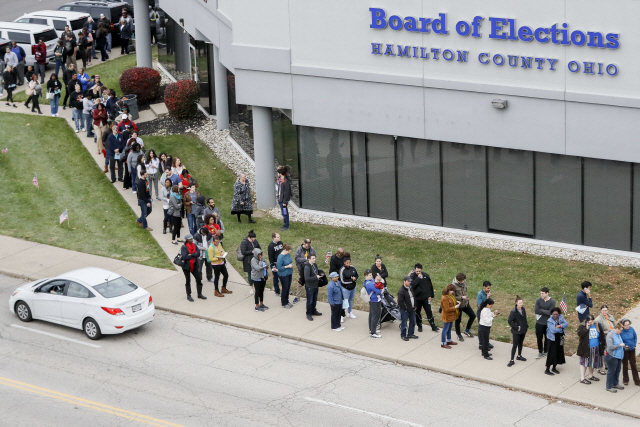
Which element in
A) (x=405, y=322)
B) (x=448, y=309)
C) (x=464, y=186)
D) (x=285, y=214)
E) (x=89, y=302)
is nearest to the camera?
(x=448, y=309)

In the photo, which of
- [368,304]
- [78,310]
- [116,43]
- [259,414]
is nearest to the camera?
[259,414]

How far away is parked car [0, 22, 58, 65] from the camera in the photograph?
143ft

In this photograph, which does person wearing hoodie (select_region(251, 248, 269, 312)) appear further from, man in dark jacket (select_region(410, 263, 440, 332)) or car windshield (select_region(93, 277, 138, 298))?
man in dark jacket (select_region(410, 263, 440, 332))

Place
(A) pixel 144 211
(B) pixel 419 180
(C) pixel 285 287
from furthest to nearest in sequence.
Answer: (A) pixel 144 211, (B) pixel 419 180, (C) pixel 285 287

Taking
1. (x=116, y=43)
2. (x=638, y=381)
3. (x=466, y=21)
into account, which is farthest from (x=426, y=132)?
(x=116, y=43)

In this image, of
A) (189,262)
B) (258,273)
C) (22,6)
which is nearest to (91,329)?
(189,262)

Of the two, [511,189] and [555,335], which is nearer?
[555,335]

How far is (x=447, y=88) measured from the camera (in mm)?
27000

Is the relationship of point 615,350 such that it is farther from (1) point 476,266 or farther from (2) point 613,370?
(1) point 476,266

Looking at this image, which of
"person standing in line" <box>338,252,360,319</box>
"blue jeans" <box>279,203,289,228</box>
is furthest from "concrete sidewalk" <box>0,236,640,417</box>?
"blue jeans" <box>279,203,289,228</box>

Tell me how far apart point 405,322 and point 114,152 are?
48.2 feet

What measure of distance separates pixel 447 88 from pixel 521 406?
10.5 meters

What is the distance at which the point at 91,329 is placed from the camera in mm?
22734

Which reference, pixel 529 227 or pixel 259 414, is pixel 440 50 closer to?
pixel 529 227
